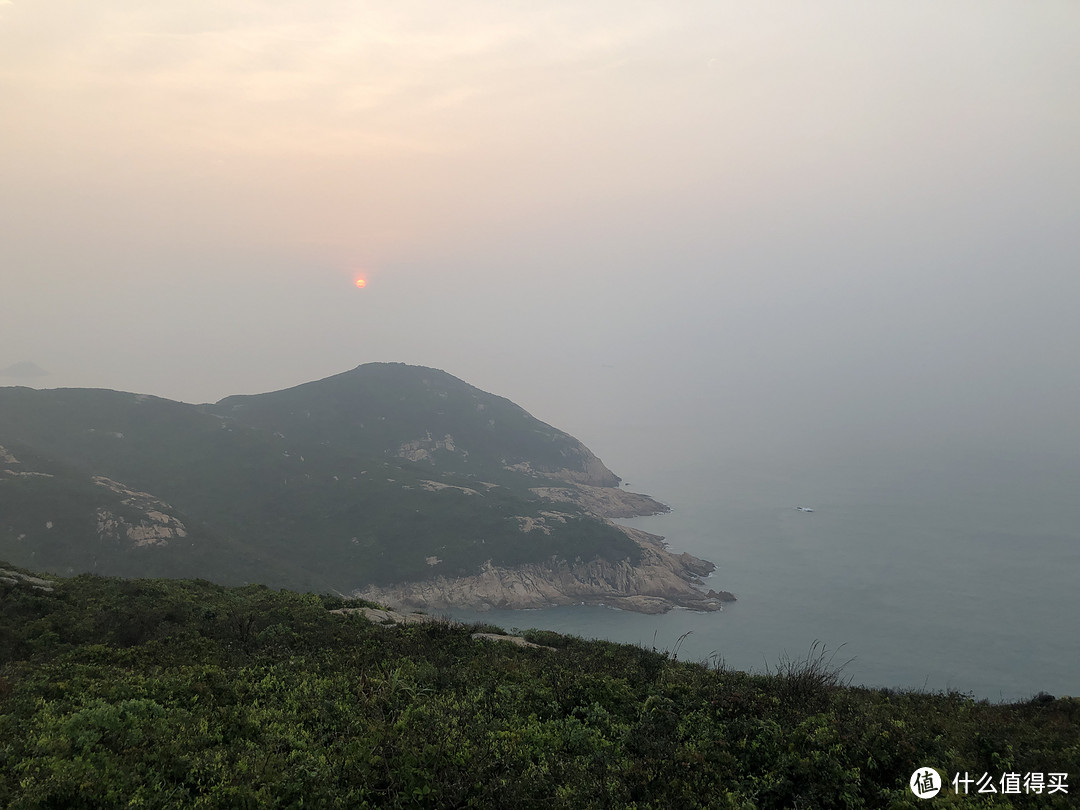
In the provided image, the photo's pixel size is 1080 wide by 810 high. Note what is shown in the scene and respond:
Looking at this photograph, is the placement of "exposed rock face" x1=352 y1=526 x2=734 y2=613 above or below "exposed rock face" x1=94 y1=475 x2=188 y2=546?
below

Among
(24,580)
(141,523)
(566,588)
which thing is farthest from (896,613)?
(141,523)

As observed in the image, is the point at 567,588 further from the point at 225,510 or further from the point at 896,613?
the point at 225,510

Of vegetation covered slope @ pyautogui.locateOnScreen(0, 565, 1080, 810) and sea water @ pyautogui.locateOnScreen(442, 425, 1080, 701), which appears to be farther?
sea water @ pyautogui.locateOnScreen(442, 425, 1080, 701)

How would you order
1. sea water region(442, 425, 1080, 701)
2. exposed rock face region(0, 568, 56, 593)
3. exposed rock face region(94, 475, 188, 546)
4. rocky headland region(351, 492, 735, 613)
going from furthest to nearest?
rocky headland region(351, 492, 735, 613), exposed rock face region(94, 475, 188, 546), sea water region(442, 425, 1080, 701), exposed rock face region(0, 568, 56, 593)

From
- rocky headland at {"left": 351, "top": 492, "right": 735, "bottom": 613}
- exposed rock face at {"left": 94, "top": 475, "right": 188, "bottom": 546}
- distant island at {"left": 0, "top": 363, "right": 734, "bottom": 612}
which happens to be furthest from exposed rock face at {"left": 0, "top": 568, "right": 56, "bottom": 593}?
rocky headland at {"left": 351, "top": 492, "right": 735, "bottom": 613}

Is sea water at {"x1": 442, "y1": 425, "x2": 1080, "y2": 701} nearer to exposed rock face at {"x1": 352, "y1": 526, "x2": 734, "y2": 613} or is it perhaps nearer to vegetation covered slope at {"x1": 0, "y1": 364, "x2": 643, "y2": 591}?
exposed rock face at {"x1": 352, "y1": 526, "x2": 734, "y2": 613}

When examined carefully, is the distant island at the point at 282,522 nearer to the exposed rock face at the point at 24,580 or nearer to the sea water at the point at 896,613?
the sea water at the point at 896,613

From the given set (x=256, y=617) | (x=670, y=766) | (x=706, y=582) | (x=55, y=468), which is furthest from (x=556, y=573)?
(x=670, y=766)

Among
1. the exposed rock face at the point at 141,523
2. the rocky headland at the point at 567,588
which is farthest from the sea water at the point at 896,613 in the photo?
the exposed rock face at the point at 141,523
